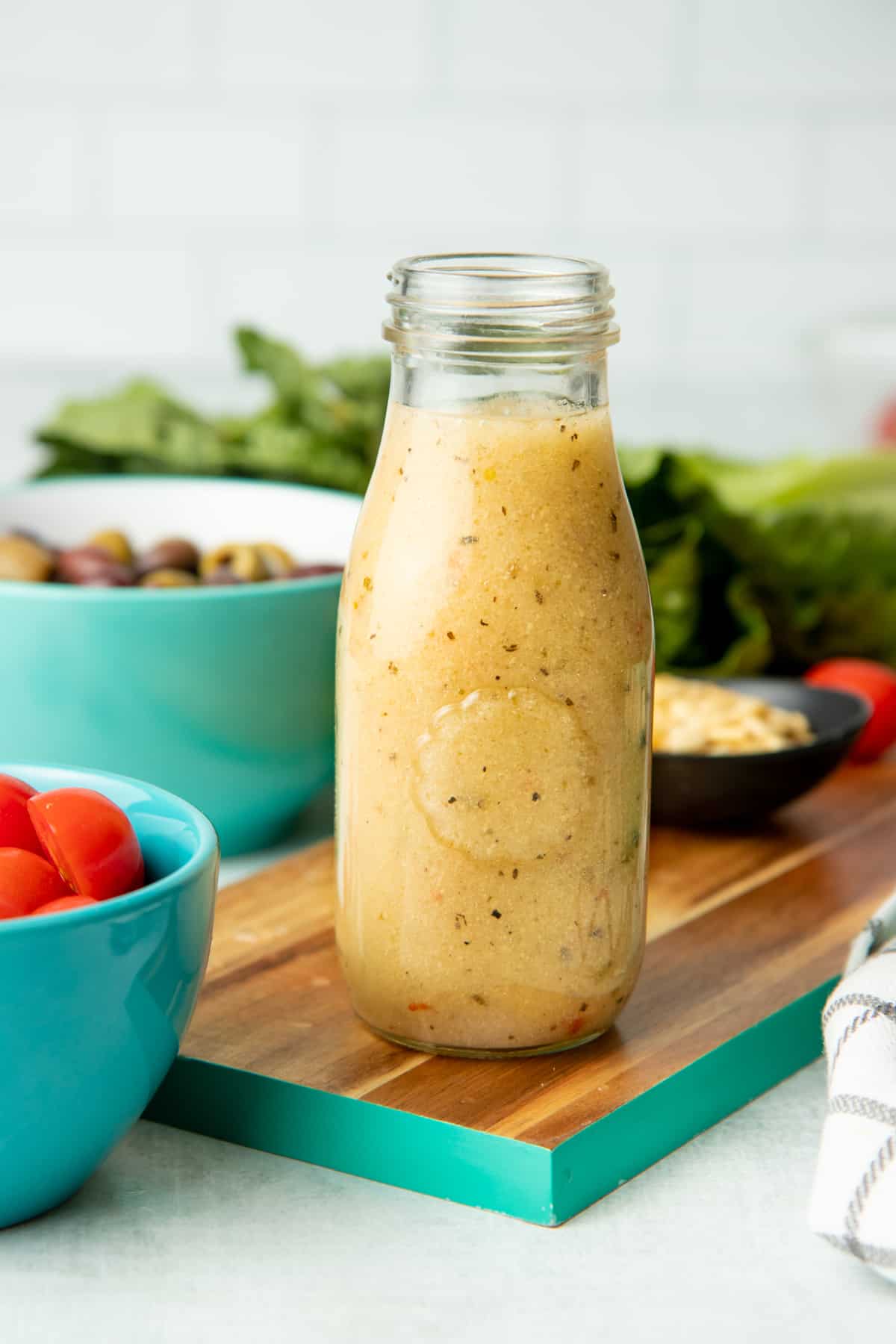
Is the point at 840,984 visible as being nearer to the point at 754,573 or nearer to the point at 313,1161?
the point at 313,1161

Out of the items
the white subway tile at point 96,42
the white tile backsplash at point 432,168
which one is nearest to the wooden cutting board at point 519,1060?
the white tile backsplash at point 432,168

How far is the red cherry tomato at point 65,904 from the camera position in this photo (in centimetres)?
58

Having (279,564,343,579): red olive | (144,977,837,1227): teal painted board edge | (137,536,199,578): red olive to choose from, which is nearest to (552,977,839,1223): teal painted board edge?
(144,977,837,1227): teal painted board edge

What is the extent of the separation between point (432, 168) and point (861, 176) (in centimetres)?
55

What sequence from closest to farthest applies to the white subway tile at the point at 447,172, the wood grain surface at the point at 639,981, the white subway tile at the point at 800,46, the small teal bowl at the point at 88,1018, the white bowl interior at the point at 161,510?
the small teal bowl at the point at 88,1018, the wood grain surface at the point at 639,981, the white bowl interior at the point at 161,510, the white subway tile at the point at 800,46, the white subway tile at the point at 447,172

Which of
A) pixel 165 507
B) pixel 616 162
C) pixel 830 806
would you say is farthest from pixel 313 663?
pixel 616 162

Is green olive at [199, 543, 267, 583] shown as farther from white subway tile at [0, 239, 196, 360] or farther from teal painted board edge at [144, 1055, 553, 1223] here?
white subway tile at [0, 239, 196, 360]

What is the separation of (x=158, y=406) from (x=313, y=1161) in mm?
737

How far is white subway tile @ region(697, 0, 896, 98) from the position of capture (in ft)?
6.97

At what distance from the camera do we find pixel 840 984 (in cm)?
71

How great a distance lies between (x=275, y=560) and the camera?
1.04 metres

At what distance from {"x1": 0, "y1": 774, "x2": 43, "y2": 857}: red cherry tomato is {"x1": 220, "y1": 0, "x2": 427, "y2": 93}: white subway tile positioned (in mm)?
1756

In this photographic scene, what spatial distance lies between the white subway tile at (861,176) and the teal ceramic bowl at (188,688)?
4.92ft

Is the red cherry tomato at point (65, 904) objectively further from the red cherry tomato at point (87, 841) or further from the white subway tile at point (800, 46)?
the white subway tile at point (800, 46)
